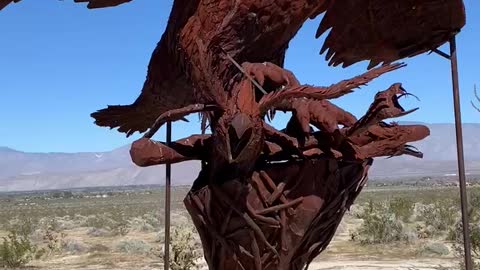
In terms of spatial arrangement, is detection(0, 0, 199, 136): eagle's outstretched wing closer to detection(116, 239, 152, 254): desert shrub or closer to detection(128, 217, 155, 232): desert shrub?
detection(116, 239, 152, 254): desert shrub

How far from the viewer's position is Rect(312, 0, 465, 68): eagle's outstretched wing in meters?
3.65

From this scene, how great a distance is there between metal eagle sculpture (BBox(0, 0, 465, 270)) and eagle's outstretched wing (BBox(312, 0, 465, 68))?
36 centimetres

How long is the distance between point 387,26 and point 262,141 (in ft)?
4.45

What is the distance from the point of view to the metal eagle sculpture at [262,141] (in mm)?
2836

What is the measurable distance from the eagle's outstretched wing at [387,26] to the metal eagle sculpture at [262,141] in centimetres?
36

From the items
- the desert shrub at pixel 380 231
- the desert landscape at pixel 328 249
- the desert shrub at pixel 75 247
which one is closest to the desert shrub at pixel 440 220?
the desert landscape at pixel 328 249

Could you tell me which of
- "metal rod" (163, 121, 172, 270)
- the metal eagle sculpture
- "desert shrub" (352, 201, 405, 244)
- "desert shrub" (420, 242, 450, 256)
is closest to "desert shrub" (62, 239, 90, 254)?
"desert shrub" (352, 201, 405, 244)

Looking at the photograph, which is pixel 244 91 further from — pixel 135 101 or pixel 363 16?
pixel 135 101

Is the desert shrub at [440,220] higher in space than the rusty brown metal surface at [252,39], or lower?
lower

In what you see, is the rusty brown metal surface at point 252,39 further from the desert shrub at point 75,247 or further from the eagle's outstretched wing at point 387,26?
the desert shrub at point 75,247

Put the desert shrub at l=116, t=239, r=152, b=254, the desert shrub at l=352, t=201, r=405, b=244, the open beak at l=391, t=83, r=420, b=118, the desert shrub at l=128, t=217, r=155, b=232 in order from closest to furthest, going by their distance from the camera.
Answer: the open beak at l=391, t=83, r=420, b=118, the desert shrub at l=116, t=239, r=152, b=254, the desert shrub at l=352, t=201, r=405, b=244, the desert shrub at l=128, t=217, r=155, b=232

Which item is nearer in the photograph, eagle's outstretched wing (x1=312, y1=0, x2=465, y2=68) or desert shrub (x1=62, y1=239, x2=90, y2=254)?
eagle's outstretched wing (x1=312, y1=0, x2=465, y2=68)

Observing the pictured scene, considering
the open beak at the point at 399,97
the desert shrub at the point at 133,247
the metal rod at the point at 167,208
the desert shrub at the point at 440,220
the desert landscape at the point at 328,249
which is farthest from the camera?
the desert shrub at the point at 440,220

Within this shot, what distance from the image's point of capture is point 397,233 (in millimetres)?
17828
